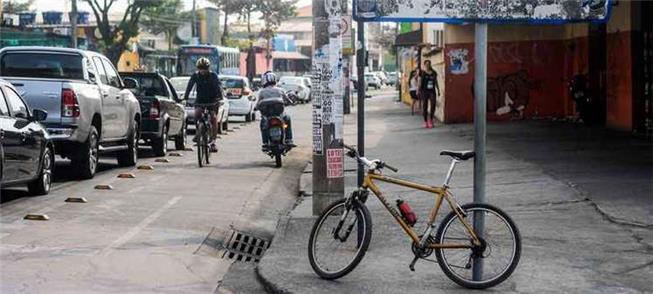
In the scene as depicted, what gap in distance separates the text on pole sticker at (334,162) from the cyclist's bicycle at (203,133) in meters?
6.29

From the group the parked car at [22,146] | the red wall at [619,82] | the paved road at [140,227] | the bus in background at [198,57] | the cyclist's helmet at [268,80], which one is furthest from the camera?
the bus in background at [198,57]

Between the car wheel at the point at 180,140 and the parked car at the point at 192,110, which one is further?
the parked car at the point at 192,110

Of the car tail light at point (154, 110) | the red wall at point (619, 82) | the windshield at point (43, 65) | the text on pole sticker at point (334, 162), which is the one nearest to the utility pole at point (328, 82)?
the text on pole sticker at point (334, 162)

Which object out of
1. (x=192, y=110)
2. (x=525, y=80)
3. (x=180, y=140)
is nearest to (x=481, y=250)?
(x=180, y=140)

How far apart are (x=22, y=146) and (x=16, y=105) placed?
684mm

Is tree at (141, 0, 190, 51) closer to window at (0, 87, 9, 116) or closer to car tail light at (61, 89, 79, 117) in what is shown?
car tail light at (61, 89, 79, 117)

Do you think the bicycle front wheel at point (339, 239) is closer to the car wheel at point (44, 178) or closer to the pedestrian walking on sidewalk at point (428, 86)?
the car wheel at point (44, 178)

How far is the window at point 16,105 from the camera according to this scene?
10.6 m

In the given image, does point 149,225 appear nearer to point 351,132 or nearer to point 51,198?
point 51,198

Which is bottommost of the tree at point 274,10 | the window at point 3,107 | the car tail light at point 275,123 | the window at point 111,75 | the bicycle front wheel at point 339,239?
the bicycle front wheel at point 339,239

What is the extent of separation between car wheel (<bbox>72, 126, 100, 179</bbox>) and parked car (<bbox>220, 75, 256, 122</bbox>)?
16.4 metres

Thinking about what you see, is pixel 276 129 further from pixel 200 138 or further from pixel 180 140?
pixel 180 140

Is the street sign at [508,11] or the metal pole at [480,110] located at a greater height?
the street sign at [508,11]

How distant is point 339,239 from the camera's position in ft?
22.9
